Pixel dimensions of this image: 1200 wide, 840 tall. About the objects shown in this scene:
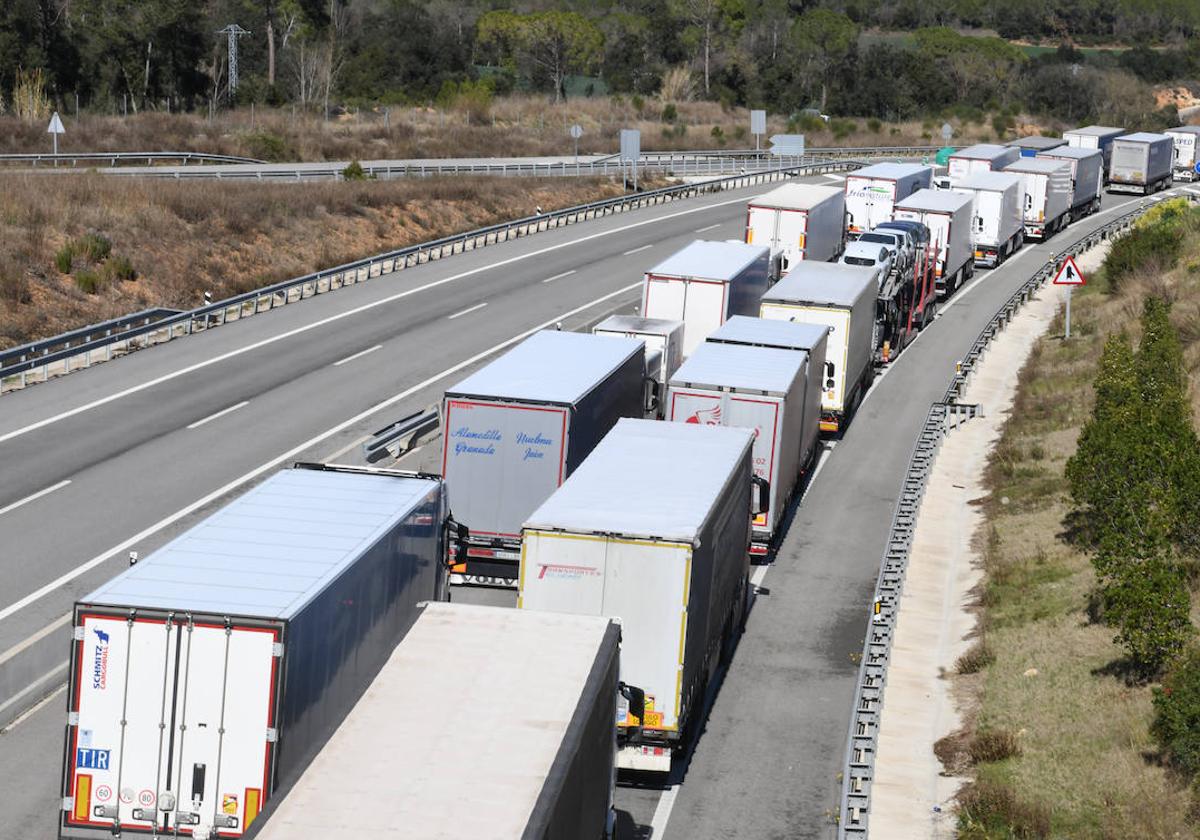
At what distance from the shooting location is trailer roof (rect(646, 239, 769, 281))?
129 ft

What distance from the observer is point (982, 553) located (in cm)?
2995

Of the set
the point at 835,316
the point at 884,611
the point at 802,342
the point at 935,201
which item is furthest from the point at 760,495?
the point at 935,201

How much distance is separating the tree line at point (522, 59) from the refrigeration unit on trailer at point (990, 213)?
53.8 m

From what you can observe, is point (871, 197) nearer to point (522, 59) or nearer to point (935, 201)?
point (935, 201)

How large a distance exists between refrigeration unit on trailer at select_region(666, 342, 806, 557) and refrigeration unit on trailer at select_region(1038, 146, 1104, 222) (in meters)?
48.0

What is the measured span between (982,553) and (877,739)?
9744 millimetres

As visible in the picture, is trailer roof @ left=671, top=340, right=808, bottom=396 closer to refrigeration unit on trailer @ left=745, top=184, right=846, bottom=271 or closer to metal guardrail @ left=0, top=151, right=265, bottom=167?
refrigeration unit on trailer @ left=745, top=184, right=846, bottom=271

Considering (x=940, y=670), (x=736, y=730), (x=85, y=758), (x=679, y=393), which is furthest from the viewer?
(x=679, y=393)

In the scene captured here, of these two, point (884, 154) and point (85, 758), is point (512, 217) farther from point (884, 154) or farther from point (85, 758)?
point (85, 758)

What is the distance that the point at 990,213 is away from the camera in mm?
62125

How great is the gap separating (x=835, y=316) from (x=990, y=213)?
28608mm

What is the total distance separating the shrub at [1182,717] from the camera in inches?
723

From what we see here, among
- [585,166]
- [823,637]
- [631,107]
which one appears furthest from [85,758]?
[631,107]

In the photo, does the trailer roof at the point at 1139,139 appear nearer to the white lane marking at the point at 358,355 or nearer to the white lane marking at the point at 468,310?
the white lane marking at the point at 468,310
